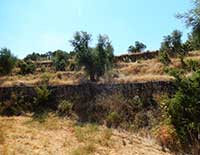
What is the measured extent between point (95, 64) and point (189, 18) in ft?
45.3

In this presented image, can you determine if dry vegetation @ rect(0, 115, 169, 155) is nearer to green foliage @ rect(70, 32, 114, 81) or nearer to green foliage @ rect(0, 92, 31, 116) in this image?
green foliage @ rect(0, 92, 31, 116)

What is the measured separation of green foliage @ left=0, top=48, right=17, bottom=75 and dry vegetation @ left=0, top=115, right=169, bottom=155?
13.5 metres

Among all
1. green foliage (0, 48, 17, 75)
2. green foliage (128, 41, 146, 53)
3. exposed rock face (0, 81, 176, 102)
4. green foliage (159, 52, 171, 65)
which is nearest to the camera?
exposed rock face (0, 81, 176, 102)

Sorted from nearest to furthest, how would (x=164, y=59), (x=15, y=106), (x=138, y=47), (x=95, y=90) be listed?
1. (x=95, y=90)
2. (x=15, y=106)
3. (x=164, y=59)
4. (x=138, y=47)

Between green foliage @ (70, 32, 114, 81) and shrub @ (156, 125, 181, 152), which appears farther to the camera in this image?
green foliage @ (70, 32, 114, 81)

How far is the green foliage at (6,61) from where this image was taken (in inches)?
1317

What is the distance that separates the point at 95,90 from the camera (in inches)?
945

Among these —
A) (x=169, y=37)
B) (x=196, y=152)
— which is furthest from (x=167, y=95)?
(x=169, y=37)

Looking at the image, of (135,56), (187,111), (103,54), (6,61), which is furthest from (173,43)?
(187,111)

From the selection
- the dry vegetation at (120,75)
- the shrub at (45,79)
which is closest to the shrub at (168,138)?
the dry vegetation at (120,75)

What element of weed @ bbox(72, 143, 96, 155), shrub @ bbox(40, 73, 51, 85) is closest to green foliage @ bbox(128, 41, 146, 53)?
shrub @ bbox(40, 73, 51, 85)

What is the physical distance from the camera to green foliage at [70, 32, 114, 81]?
27078 mm

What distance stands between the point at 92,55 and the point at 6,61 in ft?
33.7

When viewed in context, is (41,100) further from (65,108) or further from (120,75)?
(120,75)
